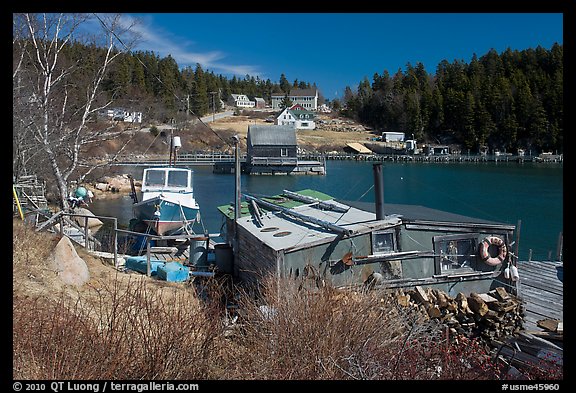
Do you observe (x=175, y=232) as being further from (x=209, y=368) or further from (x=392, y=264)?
(x=209, y=368)

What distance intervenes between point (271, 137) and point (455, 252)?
59712 millimetres

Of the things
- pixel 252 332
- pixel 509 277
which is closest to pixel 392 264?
pixel 509 277

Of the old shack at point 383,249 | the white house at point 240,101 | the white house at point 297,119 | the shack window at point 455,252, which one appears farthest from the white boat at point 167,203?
the white house at point 240,101

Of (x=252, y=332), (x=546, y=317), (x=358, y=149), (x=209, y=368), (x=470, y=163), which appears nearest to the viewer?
(x=209, y=368)

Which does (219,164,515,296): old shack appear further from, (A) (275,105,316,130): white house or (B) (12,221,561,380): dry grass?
(A) (275,105,316,130): white house

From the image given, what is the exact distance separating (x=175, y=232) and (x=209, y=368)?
17.5 meters

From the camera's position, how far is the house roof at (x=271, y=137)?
2808 inches

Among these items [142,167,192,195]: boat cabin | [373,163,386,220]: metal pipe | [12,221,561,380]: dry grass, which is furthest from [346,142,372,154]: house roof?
[12,221,561,380]: dry grass

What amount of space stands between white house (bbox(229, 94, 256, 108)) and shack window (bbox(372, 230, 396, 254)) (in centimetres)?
12519

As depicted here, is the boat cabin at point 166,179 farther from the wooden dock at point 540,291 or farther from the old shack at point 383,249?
the wooden dock at point 540,291

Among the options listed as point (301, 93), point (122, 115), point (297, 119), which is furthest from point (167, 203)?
point (301, 93)

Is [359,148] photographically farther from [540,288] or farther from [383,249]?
[383,249]
